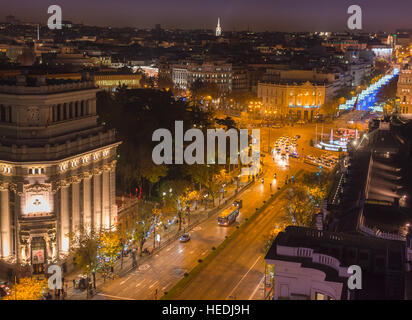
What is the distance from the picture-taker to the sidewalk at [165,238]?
42875 millimetres

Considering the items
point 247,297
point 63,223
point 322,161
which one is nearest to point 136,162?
point 63,223

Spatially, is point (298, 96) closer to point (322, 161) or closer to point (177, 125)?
point (322, 161)

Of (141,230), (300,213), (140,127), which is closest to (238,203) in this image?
(300,213)

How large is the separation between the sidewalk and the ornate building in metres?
3.52

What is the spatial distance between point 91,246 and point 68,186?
564cm

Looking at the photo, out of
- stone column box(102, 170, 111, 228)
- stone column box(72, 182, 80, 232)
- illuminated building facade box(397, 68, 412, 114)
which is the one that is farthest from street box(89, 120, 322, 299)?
illuminated building facade box(397, 68, 412, 114)

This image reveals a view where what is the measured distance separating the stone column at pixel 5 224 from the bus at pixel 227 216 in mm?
20905

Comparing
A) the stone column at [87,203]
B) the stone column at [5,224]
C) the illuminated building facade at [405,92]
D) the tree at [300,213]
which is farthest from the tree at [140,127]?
the illuminated building facade at [405,92]

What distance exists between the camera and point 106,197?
5050cm

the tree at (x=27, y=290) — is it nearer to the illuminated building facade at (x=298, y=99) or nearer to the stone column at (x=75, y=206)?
the stone column at (x=75, y=206)

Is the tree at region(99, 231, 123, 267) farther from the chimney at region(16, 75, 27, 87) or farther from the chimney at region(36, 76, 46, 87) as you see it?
the chimney at region(16, 75, 27, 87)

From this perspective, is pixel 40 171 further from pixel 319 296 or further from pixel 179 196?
pixel 319 296

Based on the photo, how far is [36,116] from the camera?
44.6m

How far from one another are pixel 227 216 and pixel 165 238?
708cm
